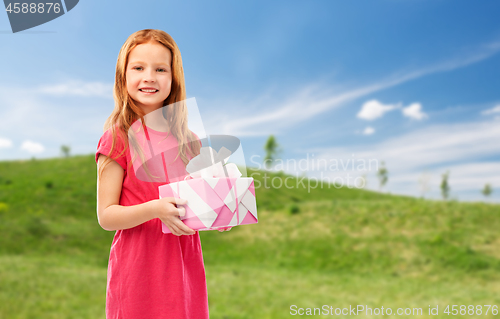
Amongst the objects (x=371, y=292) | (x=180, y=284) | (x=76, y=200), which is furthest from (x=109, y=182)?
(x=76, y=200)

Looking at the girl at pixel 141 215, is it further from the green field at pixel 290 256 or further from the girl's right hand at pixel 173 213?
the green field at pixel 290 256

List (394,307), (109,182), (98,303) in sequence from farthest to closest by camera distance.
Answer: (394,307)
(98,303)
(109,182)

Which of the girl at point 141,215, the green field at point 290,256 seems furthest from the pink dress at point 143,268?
the green field at point 290,256

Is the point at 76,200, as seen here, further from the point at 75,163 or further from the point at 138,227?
the point at 138,227

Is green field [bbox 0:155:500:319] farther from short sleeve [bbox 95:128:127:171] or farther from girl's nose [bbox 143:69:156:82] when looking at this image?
girl's nose [bbox 143:69:156:82]

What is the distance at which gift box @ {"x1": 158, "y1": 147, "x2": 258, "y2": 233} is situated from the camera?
95 centimetres

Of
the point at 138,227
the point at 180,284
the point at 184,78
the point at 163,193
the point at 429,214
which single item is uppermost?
the point at 184,78

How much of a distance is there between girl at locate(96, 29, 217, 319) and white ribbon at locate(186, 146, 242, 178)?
119 millimetres

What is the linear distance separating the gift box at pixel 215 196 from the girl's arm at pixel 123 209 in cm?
2

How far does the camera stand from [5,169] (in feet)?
44.1

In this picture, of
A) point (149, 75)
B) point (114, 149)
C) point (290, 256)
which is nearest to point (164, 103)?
point (149, 75)

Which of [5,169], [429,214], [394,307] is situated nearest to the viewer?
[394,307]

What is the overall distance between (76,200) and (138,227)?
11.3 metres

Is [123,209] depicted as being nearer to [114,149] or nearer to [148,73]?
[114,149]
